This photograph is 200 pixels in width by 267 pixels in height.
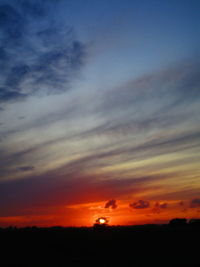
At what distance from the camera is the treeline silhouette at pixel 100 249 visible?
4869cm

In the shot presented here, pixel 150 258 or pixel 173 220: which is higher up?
pixel 173 220

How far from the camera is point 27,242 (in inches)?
2368

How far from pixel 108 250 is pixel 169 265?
1373 centimetres

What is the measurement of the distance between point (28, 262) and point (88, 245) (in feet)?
48.6

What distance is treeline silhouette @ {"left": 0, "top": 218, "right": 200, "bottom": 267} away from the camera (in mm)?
48688

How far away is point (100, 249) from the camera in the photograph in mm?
57844

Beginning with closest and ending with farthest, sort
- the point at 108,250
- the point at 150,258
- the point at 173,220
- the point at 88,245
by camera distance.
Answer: the point at 150,258 → the point at 108,250 → the point at 88,245 → the point at 173,220

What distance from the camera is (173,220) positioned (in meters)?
109

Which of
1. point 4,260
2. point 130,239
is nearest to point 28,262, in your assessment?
point 4,260

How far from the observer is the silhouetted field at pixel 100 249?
48.7 meters

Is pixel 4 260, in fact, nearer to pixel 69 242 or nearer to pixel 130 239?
pixel 69 242

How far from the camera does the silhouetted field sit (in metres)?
48.7

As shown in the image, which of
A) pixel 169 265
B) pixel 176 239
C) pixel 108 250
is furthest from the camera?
pixel 176 239

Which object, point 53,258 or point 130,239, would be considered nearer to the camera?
point 53,258
